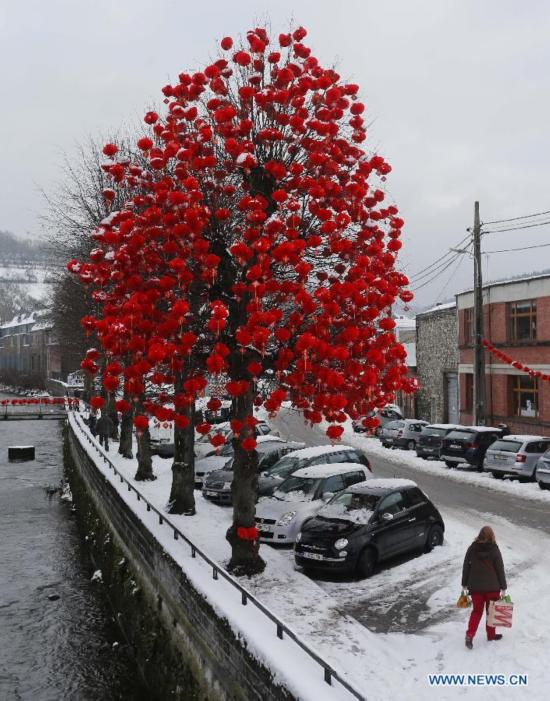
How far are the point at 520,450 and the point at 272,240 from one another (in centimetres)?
1623

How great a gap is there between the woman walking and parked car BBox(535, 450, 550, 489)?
40.8ft

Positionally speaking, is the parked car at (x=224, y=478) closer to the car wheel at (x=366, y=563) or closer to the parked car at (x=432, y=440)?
the car wheel at (x=366, y=563)

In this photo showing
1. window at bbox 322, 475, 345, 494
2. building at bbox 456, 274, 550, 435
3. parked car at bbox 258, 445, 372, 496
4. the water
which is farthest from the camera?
building at bbox 456, 274, 550, 435

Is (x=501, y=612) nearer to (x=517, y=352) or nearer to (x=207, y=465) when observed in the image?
(x=207, y=465)

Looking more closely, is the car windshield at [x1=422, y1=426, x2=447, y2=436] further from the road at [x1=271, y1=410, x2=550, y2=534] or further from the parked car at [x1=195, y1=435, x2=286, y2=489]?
the parked car at [x1=195, y1=435, x2=286, y2=489]

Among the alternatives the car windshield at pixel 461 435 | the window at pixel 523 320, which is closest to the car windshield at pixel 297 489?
the car windshield at pixel 461 435

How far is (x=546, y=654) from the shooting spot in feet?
29.3

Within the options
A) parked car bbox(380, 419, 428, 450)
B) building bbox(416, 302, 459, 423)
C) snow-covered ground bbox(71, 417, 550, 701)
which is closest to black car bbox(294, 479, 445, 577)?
snow-covered ground bbox(71, 417, 550, 701)

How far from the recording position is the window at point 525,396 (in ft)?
104

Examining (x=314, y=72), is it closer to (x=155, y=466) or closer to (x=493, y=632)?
(x=493, y=632)

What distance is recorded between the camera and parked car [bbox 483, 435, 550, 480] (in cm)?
2223

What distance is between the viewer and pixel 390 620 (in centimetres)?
1048

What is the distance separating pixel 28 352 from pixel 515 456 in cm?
11219

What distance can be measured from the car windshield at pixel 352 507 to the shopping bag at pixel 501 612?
3.75m
